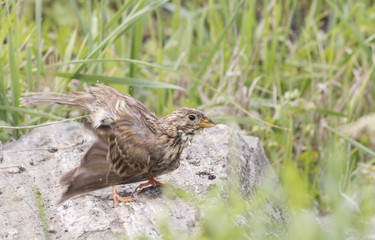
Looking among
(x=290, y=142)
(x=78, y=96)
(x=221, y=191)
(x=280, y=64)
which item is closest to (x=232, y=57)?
(x=280, y=64)

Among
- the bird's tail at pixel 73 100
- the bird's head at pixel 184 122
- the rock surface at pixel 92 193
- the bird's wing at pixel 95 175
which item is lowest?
the rock surface at pixel 92 193

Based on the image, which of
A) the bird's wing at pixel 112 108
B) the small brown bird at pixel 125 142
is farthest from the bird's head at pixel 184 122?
the bird's wing at pixel 112 108

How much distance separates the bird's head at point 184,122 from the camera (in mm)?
3377

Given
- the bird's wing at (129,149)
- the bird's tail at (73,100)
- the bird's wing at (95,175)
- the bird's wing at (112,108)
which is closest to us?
the bird's wing at (95,175)

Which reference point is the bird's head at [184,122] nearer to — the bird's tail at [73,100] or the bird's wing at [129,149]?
the bird's wing at [129,149]

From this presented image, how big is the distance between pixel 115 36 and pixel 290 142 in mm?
1504

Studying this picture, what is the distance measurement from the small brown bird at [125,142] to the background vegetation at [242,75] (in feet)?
2.28

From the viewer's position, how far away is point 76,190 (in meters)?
2.99

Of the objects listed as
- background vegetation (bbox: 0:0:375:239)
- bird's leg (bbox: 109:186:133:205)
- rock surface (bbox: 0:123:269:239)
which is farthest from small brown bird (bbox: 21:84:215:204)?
background vegetation (bbox: 0:0:375:239)

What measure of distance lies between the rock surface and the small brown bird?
0.37 ft

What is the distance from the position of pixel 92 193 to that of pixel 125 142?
337 mm

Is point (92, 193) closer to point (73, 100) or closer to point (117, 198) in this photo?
point (117, 198)

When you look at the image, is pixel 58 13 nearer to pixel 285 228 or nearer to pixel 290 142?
pixel 290 142

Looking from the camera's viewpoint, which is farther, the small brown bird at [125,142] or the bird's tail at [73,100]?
the bird's tail at [73,100]
